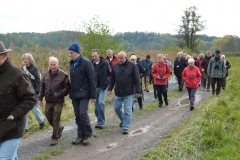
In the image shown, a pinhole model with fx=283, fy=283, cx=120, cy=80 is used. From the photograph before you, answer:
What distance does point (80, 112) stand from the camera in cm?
631

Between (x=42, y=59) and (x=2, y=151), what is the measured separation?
450 inches

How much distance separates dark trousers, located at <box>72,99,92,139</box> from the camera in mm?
6312

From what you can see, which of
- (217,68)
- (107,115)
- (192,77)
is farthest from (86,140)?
(217,68)

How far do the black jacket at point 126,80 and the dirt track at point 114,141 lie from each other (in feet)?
3.69

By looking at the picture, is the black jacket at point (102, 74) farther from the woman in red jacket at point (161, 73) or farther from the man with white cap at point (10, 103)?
the man with white cap at point (10, 103)

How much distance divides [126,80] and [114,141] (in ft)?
5.29

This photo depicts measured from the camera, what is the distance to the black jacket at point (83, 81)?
6.27m

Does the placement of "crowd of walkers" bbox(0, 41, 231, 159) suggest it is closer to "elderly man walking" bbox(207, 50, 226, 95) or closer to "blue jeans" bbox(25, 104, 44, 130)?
"blue jeans" bbox(25, 104, 44, 130)

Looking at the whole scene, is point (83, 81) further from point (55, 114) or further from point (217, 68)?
point (217, 68)

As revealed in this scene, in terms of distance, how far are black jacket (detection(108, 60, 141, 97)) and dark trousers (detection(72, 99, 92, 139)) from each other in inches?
52.6

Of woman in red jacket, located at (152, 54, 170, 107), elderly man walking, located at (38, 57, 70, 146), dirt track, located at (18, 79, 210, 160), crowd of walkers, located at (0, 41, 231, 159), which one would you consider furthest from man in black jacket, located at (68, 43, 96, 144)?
woman in red jacket, located at (152, 54, 170, 107)

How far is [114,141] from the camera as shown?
6.80 meters

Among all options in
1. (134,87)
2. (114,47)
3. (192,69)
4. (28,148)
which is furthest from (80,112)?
(114,47)

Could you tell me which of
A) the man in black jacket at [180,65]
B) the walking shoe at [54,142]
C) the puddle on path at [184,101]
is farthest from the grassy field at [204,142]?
the man in black jacket at [180,65]
